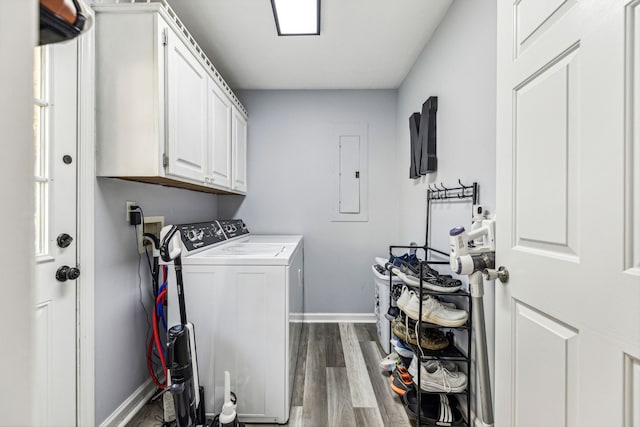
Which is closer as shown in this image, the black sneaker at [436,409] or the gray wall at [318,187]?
the black sneaker at [436,409]

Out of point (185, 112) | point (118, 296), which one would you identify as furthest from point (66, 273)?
point (185, 112)

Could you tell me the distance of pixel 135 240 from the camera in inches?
66.2

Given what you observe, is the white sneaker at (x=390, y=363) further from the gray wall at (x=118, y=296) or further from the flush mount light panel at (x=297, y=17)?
the flush mount light panel at (x=297, y=17)

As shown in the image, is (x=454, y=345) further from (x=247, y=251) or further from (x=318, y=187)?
(x=318, y=187)

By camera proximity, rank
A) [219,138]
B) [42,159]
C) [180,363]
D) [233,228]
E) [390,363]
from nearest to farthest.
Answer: [42,159], [180,363], [390,363], [219,138], [233,228]

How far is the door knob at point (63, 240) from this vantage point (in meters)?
1.24

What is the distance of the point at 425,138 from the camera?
83.3 inches

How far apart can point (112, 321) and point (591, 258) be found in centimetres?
203

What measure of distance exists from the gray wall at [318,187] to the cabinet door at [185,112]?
3.88ft

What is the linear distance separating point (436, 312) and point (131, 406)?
1.84 m

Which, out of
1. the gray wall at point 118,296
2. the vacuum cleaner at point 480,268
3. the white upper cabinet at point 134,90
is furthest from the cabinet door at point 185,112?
the vacuum cleaner at point 480,268

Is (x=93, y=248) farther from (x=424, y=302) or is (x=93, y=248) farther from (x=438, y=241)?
(x=438, y=241)

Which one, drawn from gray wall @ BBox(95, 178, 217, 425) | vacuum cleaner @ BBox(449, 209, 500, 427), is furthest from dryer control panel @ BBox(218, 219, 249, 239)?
vacuum cleaner @ BBox(449, 209, 500, 427)

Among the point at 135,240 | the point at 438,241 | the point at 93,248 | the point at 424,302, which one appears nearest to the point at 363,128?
the point at 438,241
